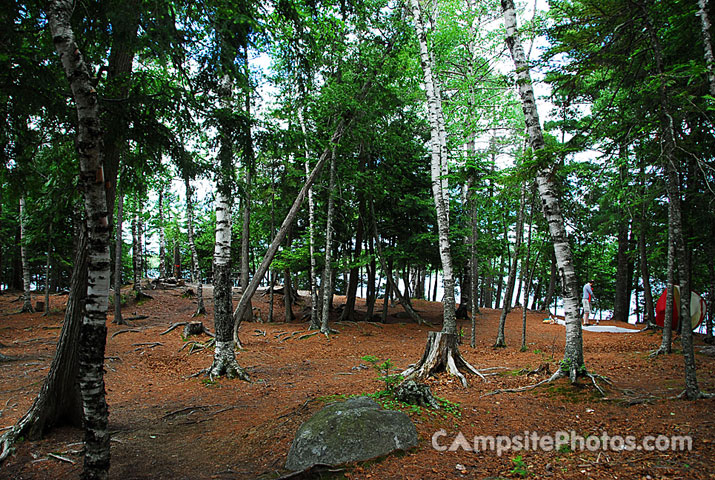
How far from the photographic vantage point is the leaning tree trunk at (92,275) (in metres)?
3.12

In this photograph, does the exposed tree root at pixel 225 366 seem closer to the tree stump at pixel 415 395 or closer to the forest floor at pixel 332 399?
the forest floor at pixel 332 399

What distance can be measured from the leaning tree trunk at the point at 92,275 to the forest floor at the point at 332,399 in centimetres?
109

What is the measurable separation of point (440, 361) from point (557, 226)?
3471mm

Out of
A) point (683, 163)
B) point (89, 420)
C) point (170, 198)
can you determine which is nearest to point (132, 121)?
point (89, 420)

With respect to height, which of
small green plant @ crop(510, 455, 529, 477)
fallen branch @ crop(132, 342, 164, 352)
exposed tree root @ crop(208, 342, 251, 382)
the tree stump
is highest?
the tree stump

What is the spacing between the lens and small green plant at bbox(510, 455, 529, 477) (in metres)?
3.57

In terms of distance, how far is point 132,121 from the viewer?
5160 mm

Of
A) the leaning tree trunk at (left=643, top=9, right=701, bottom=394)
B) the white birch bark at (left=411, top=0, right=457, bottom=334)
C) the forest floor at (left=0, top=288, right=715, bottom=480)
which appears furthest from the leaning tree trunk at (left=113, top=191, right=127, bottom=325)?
the leaning tree trunk at (left=643, top=9, right=701, bottom=394)

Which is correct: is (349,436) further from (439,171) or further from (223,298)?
(439,171)

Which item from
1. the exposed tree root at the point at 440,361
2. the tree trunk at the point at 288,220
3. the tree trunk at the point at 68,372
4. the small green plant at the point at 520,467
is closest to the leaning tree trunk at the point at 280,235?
the tree trunk at the point at 288,220

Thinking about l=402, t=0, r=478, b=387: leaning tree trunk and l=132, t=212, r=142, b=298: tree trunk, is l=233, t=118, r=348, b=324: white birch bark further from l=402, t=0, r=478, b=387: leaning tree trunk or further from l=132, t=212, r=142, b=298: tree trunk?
l=132, t=212, r=142, b=298: tree trunk

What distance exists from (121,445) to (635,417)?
264 inches

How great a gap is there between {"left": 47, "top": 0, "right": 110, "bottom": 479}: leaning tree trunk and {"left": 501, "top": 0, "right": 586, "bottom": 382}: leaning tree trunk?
5.71m

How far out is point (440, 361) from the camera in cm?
742
